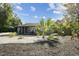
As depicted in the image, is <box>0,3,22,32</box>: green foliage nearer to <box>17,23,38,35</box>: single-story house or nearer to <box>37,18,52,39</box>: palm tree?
<box>17,23,38,35</box>: single-story house

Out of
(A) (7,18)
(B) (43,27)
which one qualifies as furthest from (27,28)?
(A) (7,18)

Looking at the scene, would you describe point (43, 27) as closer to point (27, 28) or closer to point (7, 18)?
point (27, 28)

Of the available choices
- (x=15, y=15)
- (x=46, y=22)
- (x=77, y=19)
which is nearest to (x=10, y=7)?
(x=15, y=15)

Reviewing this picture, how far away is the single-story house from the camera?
4887mm

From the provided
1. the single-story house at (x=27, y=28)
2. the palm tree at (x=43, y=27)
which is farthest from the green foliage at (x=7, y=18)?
the palm tree at (x=43, y=27)

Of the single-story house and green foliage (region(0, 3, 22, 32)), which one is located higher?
green foliage (region(0, 3, 22, 32))

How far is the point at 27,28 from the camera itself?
491cm

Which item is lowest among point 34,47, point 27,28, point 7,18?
point 34,47

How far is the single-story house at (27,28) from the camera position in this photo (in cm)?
489

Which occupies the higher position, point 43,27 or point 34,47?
point 43,27

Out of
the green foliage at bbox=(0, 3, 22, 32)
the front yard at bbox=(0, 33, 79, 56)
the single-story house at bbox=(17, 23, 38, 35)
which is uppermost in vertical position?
the green foliage at bbox=(0, 3, 22, 32)

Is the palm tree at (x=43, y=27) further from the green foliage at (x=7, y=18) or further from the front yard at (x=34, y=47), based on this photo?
the green foliage at (x=7, y=18)

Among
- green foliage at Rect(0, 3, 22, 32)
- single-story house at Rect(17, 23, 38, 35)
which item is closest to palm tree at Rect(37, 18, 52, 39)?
single-story house at Rect(17, 23, 38, 35)

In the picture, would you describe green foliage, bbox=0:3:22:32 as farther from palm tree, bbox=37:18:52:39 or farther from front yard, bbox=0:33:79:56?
palm tree, bbox=37:18:52:39
